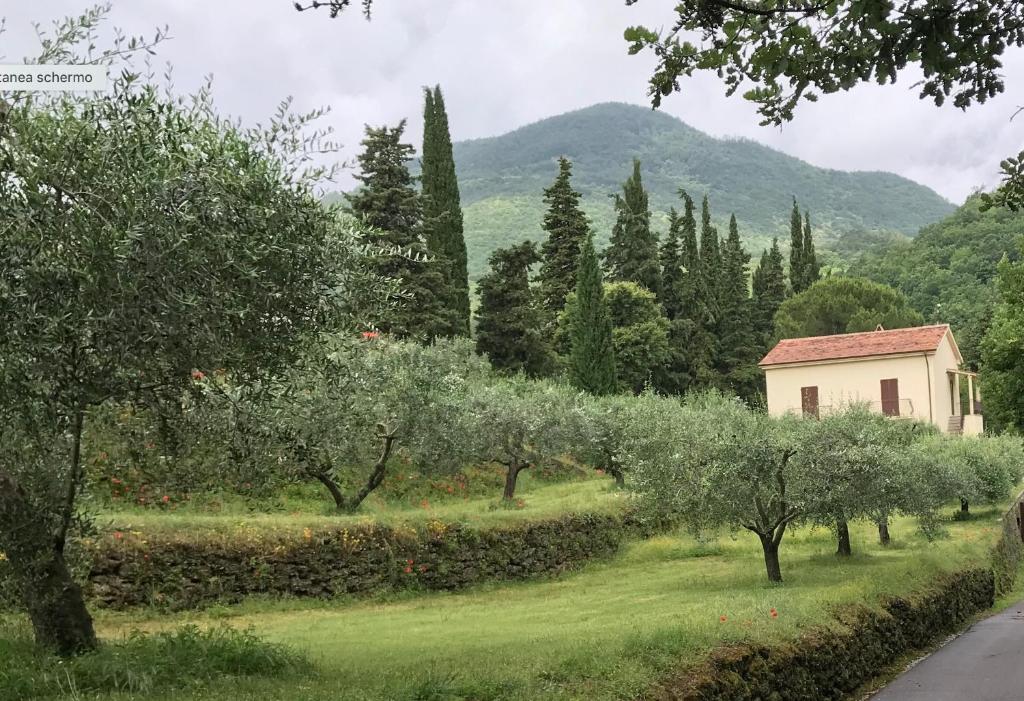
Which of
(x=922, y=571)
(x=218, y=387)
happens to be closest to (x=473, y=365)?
(x=922, y=571)

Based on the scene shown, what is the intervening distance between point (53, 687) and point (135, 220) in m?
4.24

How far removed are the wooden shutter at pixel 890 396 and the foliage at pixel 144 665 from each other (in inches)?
1900

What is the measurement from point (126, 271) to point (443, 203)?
45.0 metres

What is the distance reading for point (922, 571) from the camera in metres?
21.3

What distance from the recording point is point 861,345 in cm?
5538

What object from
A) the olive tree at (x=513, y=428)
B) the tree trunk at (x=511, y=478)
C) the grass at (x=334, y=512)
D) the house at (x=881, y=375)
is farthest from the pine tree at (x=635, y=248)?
the tree trunk at (x=511, y=478)

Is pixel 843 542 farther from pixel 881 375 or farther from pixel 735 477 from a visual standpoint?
pixel 881 375

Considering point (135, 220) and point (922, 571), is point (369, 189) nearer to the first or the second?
point (922, 571)

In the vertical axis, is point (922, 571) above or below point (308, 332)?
below

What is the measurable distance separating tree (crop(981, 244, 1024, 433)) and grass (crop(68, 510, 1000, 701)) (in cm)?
1056

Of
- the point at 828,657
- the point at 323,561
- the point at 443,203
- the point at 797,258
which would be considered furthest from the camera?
the point at 797,258

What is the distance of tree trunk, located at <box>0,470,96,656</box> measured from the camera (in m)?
9.60

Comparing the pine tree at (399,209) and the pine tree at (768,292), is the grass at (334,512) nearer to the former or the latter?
the pine tree at (399,209)

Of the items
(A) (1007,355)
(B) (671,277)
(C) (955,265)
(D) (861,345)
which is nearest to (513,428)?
(A) (1007,355)
